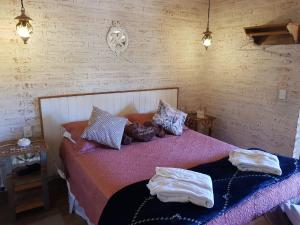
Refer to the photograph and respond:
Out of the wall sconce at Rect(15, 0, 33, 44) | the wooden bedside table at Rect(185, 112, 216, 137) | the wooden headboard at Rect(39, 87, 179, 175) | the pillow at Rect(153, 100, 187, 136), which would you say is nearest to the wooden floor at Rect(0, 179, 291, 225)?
the wooden headboard at Rect(39, 87, 179, 175)

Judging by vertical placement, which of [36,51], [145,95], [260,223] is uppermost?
[36,51]

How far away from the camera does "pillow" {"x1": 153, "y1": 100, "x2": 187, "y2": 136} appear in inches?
114

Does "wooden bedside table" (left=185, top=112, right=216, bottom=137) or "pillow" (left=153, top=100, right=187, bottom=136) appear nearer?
"pillow" (left=153, top=100, right=187, bottom=136)

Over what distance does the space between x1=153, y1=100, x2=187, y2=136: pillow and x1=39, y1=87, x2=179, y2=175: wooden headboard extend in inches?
14.8

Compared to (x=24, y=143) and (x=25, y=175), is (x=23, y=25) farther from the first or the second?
(x=25, y=175)

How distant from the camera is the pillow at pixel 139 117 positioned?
303cm

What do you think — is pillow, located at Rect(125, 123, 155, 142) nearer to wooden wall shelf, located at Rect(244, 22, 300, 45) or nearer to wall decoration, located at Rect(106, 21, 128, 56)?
wall decoration, located at Rect(106, 21, 128, 56)

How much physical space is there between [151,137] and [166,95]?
1.01 m

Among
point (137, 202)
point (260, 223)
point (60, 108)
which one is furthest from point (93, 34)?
point (260, 223)

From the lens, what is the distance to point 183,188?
151 cm

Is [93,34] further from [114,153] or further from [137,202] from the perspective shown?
[137,202]

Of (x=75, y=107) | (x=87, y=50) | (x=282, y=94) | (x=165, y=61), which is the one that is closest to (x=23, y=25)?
(x=87, y=50)

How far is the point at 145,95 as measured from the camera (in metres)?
3.31

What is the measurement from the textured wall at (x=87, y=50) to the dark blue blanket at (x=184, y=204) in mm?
1591
